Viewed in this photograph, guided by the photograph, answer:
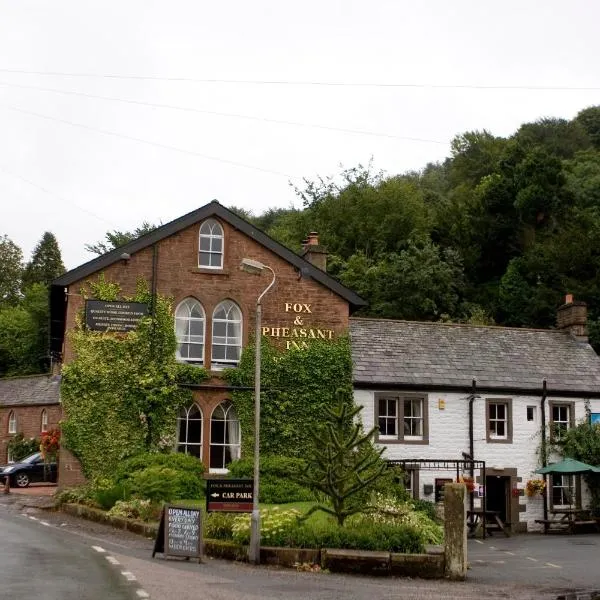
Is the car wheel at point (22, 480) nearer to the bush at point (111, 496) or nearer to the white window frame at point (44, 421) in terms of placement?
the bush at point (111, 496)

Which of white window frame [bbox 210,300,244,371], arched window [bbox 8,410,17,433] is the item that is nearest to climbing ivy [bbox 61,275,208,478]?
white window frame [bbox 210,300,244,371]

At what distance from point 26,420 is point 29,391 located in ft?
5.56

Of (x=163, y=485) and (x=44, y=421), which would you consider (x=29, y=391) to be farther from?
(x=163, y=485)

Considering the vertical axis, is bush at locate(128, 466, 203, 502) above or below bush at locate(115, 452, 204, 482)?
below

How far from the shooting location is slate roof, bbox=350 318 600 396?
1293 inches

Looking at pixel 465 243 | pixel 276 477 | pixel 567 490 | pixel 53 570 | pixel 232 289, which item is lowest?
pixel 53 570

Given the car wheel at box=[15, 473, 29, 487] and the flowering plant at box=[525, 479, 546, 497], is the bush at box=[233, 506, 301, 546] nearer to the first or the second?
the flowering plant at box=[525, 479, 546, 497]

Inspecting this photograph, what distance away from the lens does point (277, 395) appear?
102 ft

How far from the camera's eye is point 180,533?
62.6ft

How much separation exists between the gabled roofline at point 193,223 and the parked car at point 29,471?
463 inches

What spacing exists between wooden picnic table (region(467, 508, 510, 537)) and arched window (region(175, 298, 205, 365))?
9.86m

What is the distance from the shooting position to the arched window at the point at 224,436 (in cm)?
3077

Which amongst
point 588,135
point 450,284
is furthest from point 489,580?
point 588,135

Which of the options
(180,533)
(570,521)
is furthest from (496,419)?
(180,533)
